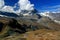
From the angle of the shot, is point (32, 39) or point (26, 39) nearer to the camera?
point (32, 39)

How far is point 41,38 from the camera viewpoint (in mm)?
114812

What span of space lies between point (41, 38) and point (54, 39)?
11.2m

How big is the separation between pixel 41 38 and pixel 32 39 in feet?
24.6

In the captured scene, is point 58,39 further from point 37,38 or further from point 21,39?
point 21,39

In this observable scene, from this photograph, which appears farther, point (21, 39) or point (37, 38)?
point (21, 39)

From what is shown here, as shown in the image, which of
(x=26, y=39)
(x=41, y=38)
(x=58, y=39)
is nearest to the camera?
(x=58, y=39)

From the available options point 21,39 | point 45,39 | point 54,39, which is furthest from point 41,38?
point 21,39

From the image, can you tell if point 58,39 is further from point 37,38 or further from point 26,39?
point 26,39

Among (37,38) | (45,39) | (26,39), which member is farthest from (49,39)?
(26,39)

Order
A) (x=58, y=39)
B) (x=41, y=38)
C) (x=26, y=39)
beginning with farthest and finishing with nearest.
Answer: (x=26, y=39) → (x=41, y=38) → (x=58, y=39)

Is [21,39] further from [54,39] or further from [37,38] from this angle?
[54,39]

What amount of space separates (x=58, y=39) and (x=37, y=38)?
1798 cm

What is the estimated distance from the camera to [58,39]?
347 ft

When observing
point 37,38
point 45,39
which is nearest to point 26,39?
point 37,38
